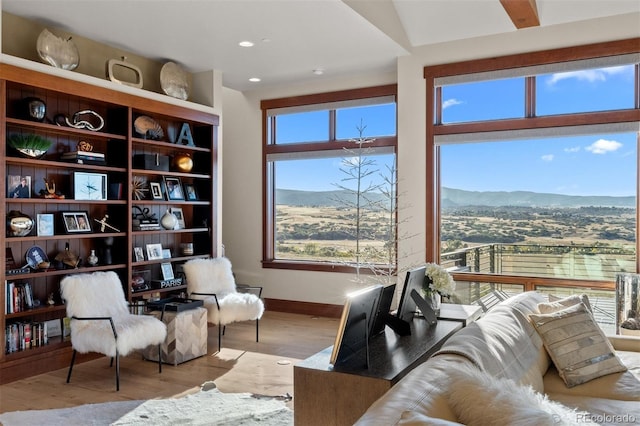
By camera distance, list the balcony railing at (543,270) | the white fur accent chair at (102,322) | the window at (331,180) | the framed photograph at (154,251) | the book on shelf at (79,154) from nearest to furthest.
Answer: the white fur accent chair at (102,322) → the book on shelf at (79,154) → the balcony railing at (543,270) → the framed photograph at (154,251) → the window at (331,180)

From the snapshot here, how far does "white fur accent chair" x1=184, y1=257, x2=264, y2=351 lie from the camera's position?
Answer: 5.01 meters

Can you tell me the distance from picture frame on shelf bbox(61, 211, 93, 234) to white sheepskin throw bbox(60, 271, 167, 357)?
686 millimetres

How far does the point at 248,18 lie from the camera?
4.55 m

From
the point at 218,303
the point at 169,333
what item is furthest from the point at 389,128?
the point at 169,333

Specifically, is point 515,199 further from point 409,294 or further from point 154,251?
point 154,251

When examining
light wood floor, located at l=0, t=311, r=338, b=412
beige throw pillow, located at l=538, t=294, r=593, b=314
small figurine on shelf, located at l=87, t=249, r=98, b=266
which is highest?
small figurine on shelf, located at l=87, t=249, r=98, b=266

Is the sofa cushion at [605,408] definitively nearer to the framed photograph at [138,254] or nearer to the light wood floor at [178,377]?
the light wood floor at [178,377]

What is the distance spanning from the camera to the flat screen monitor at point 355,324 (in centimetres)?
218

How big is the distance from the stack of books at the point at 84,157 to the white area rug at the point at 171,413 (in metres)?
2.20

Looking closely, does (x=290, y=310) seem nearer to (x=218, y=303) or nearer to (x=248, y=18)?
(x=218, y=303)

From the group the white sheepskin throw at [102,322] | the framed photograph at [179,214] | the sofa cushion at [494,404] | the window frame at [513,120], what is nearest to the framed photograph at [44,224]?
the white sheepskin throw at [102,322]

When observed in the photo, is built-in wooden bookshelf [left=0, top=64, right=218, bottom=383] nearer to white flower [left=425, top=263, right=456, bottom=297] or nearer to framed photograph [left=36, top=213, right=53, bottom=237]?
framed photograph [left=36, top=213, right=53, bottom=237]

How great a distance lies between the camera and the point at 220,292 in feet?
17.9
